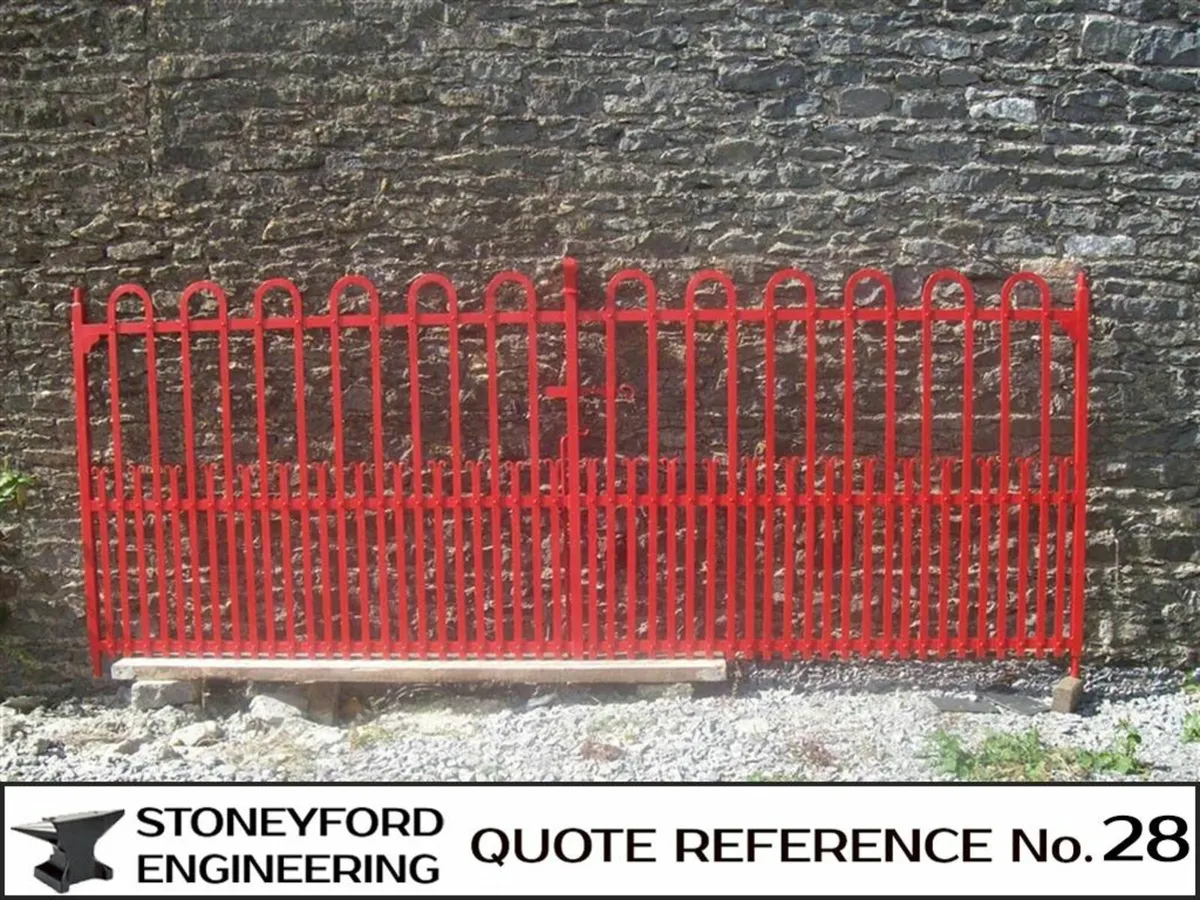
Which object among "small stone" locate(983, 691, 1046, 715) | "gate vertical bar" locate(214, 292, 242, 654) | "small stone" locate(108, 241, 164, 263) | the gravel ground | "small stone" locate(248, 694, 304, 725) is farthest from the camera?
"small stone" locate(108, 241, 164, 263)

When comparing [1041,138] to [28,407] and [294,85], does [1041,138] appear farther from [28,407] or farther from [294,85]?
[28,407]

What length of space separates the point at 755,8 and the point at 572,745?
2.91 m

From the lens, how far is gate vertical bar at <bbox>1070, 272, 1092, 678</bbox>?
4.35 meters

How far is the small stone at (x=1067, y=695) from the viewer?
4.59 meters

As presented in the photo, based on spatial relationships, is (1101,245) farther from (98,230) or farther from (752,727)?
(98,230)

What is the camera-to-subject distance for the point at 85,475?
454 centimetres

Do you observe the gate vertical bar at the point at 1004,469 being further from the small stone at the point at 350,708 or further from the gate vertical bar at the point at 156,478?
the gate vertical bar at the point at 156,478

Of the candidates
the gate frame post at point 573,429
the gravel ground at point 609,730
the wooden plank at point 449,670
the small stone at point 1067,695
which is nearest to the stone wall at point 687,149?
the small stone at point 1067,695

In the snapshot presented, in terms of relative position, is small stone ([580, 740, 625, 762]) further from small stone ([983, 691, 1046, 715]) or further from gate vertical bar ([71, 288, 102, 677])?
gate vertical bar ([71, 288, 102, 677])

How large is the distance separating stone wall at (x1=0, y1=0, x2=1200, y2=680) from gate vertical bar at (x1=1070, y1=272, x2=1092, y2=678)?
371mm

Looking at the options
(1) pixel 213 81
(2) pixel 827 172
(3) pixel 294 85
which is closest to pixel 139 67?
(1) pixel 213 81

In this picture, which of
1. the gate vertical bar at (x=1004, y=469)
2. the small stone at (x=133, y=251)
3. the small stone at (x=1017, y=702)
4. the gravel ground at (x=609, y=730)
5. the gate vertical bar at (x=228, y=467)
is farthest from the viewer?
the small stone at (x=133, y=251)

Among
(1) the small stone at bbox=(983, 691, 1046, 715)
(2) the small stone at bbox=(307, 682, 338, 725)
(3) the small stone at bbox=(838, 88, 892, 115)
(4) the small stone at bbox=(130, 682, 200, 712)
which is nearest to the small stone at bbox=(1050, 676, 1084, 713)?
(1) the small stone at bbox=(983, 691, 1046, 715)

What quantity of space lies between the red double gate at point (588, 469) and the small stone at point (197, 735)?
30cm
